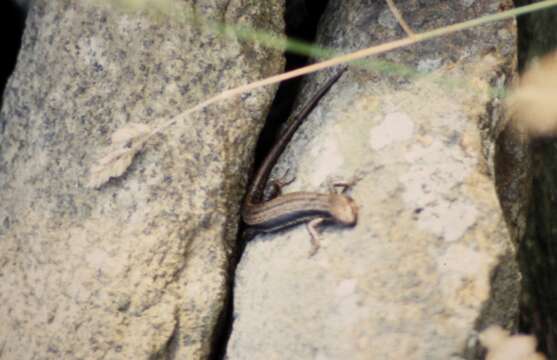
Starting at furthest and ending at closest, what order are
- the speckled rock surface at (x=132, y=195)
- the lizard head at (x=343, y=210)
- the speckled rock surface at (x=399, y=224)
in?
the speckled rock surface at (x=132, y=195) → the lizard head at (x=343, y=210) → the speckled rock surface at (x=399, y=224)

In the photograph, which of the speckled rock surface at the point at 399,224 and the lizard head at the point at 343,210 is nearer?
the speckled rock surface at the point at 399,224

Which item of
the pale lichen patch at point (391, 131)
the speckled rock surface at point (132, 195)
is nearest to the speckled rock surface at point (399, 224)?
the pale lichen patch at point (391, 131)

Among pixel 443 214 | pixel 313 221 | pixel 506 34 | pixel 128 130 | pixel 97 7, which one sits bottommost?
pixel 443 214

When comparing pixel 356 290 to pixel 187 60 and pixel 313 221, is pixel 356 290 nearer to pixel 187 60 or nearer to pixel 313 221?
pixel 313 221

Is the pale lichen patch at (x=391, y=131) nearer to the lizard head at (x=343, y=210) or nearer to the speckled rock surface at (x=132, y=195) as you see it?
the lizard head at (x=343, y=210)

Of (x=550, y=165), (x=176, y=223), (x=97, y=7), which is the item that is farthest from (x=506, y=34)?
(x=97, y=7)
